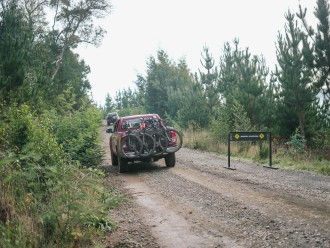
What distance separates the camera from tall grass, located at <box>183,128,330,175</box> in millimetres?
11575

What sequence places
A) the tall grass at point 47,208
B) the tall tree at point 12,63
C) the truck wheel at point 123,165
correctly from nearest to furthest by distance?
the tall grass at point 47,208 → the truck wheel at point 123,165 → the tall tree at point 12,63

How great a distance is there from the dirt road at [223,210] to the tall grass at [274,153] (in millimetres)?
1261

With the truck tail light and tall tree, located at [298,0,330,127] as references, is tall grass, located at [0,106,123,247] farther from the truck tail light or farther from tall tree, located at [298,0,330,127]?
tall tree, located at [298,0,330,127]

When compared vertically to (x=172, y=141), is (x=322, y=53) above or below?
above

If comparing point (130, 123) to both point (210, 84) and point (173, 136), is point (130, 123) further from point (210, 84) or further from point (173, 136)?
point (210, 84)

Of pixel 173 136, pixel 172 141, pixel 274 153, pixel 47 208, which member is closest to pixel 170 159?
pixel 172 141

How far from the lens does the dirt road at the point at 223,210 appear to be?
484 cm

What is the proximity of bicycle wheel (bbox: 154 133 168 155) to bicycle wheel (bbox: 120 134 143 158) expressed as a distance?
608mm

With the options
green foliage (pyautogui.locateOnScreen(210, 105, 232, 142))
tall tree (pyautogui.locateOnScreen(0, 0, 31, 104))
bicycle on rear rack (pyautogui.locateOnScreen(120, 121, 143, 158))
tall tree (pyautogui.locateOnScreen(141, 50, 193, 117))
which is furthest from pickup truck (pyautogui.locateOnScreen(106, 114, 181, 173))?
tall tree (pyautogui.locateOnScreen(141, 50, 193, 117))

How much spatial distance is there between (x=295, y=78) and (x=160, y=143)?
27.4 ft

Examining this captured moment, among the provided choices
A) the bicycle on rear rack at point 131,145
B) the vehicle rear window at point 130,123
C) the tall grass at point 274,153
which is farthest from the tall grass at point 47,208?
the tall grass at point 274,153

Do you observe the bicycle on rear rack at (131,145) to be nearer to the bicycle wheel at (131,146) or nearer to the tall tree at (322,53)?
the bicycle wheel at (131,146)

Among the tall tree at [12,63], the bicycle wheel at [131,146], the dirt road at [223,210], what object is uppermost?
the tall tree at [12,63]

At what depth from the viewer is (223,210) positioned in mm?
6367
